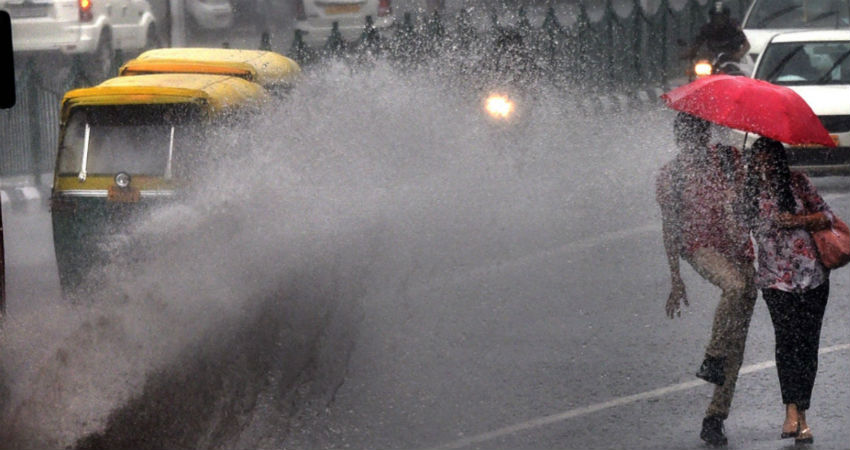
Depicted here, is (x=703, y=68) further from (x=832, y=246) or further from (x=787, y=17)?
(x=832, y=246)

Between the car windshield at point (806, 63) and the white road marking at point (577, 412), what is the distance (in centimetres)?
849

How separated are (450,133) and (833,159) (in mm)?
3635

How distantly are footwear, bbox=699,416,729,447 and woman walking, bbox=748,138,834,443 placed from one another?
0.28 meters

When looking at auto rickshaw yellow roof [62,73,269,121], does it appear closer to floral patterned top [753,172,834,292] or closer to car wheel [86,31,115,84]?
floral patterned top [753,172,834,292]

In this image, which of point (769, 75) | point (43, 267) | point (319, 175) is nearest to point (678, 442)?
point (319, 175)

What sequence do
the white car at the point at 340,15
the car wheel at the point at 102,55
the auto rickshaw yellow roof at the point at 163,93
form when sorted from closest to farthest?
the auto rickshaw yellow roof at the point at 163,93 < the car wheel at the point at 102,55 < the white car at the point at 340,15

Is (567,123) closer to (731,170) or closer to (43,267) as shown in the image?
(43,267)

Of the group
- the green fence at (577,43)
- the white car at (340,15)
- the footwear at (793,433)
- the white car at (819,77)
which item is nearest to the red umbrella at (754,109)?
the footwear at (793,433)

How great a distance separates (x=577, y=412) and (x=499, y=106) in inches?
338

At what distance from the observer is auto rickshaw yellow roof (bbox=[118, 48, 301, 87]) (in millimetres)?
14195

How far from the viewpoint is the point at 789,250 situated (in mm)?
7574

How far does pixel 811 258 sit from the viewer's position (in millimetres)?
7551

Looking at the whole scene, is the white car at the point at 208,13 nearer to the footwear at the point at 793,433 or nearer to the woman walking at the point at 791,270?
the woman walking at the point at 791,270

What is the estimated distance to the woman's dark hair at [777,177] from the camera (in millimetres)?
7633
